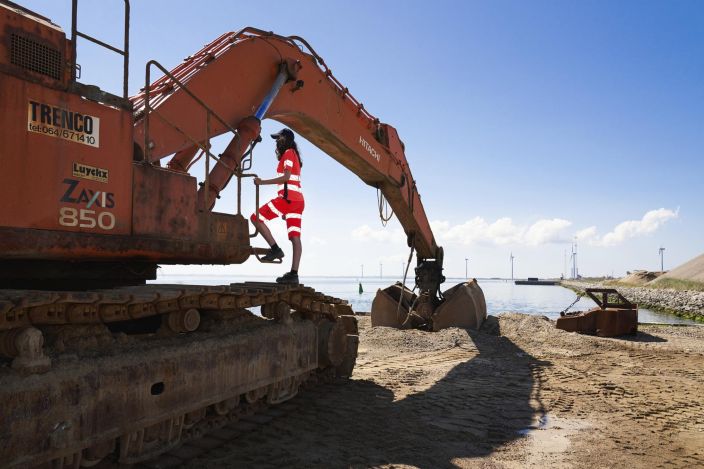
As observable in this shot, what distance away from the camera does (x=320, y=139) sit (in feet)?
26.6

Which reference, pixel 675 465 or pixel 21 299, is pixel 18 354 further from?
pixel 675 465

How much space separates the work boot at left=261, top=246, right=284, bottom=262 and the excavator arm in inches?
37.6

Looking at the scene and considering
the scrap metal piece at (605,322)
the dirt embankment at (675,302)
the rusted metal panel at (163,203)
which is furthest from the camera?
the dirt embankment at (675,302)

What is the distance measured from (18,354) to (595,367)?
8172mm

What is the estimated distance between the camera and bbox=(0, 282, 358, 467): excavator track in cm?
298

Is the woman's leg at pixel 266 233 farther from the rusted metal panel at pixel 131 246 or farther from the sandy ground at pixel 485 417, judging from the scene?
the sandy ground at pixel 485 417

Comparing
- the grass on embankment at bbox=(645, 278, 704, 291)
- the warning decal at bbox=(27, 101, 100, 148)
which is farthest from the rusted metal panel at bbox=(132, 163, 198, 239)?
the grass on embankment at bbox=(645, 278, 704, 291)

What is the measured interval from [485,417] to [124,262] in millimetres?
3835

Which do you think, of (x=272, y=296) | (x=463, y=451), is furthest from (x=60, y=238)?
(x=463, y=451)

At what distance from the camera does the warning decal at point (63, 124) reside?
130 inches

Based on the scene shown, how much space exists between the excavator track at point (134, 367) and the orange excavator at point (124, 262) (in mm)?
10

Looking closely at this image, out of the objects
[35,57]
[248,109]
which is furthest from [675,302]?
[35,57]

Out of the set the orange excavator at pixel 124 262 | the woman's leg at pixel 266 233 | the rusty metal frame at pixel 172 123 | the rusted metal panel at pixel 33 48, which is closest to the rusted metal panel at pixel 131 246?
the orange excavator at pixel 124 262

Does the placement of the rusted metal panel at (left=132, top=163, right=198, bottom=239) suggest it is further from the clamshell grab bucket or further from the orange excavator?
the clamshell grab bucket
